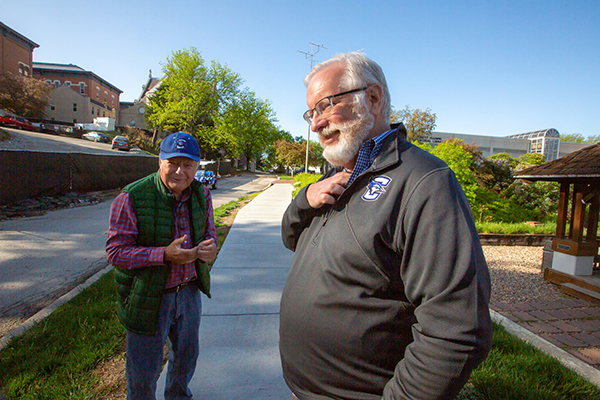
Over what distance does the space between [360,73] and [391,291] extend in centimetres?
91

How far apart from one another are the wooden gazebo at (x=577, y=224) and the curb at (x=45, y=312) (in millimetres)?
7586

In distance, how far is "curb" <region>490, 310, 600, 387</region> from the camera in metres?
2.95

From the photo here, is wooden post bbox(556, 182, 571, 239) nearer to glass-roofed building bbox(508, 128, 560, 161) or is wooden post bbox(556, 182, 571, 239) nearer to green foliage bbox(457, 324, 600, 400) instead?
green foliage bbox(457, 324, 600, 400)

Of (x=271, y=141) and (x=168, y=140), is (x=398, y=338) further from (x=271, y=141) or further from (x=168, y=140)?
(x=271, y=141)

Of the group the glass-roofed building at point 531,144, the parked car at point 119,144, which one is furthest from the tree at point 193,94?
the glass-roofed building at point 531,144

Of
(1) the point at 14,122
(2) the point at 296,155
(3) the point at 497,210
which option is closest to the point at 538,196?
(3) the point at 497,210

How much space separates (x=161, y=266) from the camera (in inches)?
81.5

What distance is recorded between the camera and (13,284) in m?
4.82

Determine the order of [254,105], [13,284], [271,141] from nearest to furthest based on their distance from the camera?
[13,284], [254,105], [271,141]

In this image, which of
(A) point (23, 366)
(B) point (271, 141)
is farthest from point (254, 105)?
(A) point (23, 366)

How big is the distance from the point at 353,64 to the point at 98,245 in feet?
24.7

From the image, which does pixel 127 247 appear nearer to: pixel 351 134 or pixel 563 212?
pixel 351 134

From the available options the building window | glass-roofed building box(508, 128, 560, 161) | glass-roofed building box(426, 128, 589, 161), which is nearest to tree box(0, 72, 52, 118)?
the building window

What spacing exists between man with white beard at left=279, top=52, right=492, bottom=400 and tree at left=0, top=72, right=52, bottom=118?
5028 cm
